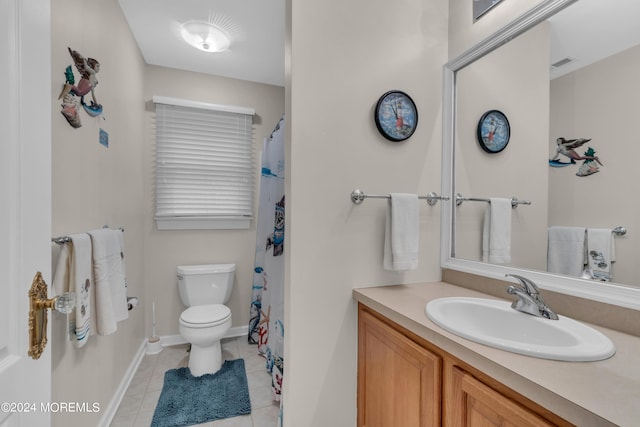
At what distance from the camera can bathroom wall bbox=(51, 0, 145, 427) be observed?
1133mm

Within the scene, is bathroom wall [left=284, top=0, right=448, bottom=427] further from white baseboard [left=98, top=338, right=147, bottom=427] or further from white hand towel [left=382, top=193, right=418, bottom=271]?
white baseboard [left=98, top=338, right=147, bottom=427]

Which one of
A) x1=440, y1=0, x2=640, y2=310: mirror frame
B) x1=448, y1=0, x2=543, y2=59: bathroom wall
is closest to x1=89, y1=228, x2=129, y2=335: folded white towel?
x1=440, y1=0, x2=640, y2=310: mirror frame

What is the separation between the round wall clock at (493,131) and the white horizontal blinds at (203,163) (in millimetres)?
2053

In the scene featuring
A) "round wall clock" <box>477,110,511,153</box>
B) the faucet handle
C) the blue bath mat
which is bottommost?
the blue bath mat

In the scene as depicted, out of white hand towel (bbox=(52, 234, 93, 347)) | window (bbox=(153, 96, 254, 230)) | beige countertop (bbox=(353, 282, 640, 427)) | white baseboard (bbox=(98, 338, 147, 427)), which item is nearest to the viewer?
beige countertop (bbox=(353, 282, 640, 427))

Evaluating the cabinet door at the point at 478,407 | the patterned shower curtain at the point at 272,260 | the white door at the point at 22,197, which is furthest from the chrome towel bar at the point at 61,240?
the cabinet door at the point at 478,407

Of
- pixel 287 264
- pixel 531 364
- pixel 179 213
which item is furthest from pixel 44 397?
pixel 179 213

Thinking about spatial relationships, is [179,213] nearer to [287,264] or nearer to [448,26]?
[287,264]

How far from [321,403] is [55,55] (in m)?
1.88

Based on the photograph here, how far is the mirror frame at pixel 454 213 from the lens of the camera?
0.88 m

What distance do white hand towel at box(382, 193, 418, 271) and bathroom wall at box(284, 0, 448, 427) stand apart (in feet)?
0.20

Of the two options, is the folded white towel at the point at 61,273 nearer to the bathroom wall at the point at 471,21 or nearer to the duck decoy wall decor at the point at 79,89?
the duck decoy wall decor at the point at 79,89

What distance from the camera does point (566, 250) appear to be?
1019mm

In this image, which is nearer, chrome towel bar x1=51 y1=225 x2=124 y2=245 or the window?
chrome towel bar x1=51 y1=225 x2=124 y2=245
